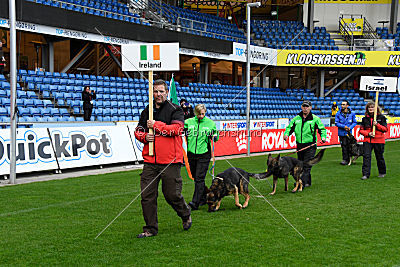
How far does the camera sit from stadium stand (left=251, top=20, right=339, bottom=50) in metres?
35.4

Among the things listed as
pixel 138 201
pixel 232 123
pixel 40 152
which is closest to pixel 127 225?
pixel 138 201

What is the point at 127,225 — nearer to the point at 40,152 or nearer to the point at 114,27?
the point at 40,152

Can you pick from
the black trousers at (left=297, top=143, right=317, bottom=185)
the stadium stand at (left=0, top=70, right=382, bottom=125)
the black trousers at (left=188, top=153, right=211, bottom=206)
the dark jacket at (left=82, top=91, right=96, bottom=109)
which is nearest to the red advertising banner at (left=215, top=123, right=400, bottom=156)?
the stadium stand at (left=0, top=70, right=382, bottom=125)

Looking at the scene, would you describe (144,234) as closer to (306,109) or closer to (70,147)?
(306,109)

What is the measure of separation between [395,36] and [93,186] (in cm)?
3494

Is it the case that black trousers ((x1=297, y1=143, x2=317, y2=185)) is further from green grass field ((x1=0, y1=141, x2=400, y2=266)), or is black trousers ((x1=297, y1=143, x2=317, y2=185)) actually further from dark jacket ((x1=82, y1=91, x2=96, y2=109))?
dark jacket ((x1=82, y1=91, x2=96, y2=109))

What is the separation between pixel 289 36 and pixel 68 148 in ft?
92.2

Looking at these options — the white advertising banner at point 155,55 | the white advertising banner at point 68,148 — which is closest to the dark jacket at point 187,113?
the white advertising banner at point 68,148

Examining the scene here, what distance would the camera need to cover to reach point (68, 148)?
1268 centimetres

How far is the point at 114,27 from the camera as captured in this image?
21.8 meters

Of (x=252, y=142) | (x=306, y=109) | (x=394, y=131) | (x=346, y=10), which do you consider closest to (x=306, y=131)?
(x=306, y=109)

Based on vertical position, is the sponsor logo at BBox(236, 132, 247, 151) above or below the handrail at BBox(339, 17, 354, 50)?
below

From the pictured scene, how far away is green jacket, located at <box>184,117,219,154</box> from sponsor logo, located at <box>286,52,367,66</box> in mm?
28647

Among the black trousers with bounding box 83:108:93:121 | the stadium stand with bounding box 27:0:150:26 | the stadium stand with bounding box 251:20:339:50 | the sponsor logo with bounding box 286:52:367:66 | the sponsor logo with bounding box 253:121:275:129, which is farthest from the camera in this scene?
Result: the stadium stand with bounding box 251:20:339:50
